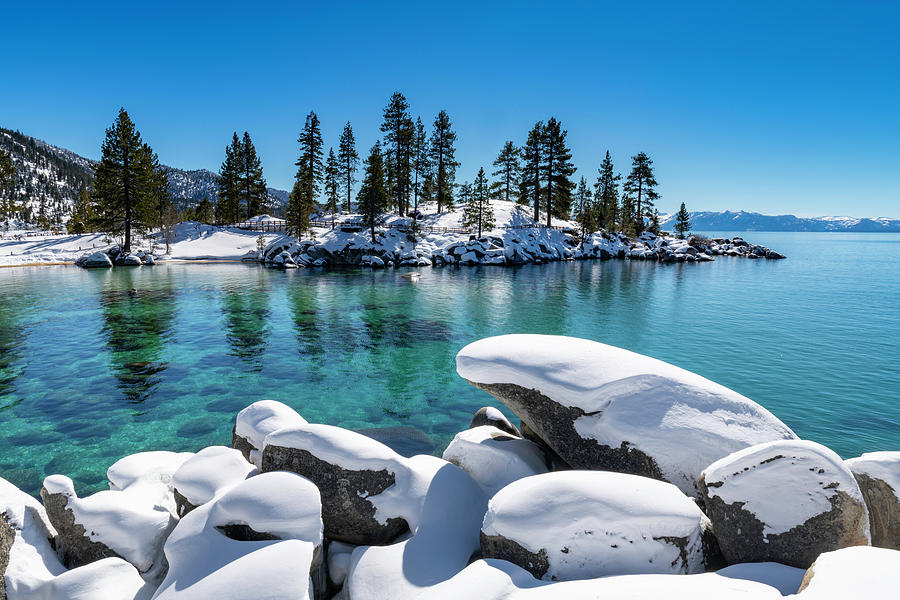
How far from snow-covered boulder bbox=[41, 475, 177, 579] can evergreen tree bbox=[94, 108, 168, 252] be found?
192ft

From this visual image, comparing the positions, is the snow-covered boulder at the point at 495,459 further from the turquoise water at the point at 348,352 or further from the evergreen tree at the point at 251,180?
the evergreen tree at the point at 251,180

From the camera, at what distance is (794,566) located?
3566 millimetres

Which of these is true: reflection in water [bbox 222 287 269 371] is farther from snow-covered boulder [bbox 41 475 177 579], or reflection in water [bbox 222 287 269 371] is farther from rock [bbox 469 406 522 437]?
snow-covered boulder [bbox 41 475 177 579]

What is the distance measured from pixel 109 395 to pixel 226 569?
1097cm

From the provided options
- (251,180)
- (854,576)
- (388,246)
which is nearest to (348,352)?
(854,576)

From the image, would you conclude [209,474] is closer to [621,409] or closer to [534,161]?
[621,409]

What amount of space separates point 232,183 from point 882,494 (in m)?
86.1

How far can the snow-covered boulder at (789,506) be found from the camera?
354 cm

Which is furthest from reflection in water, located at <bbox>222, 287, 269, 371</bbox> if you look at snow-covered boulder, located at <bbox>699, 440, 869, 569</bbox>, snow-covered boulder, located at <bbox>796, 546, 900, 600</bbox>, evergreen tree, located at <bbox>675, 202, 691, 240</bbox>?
evergreen tree, located at <bbox>675, 202, 691, 240</bbox>

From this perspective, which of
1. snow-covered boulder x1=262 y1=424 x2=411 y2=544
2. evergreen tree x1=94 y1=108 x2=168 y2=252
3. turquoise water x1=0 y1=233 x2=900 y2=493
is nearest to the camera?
snow-covered boulder x1=262 y1=424 x2=411 y2=544

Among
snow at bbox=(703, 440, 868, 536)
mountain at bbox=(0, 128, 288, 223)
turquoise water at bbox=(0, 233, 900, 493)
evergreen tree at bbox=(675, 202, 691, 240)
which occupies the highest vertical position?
mountain at bbox=(0, 128, 288, 223)

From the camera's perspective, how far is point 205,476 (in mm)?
5074

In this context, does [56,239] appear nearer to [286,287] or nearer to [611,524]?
[286,287]

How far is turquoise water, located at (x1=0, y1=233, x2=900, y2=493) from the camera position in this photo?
388 inches
